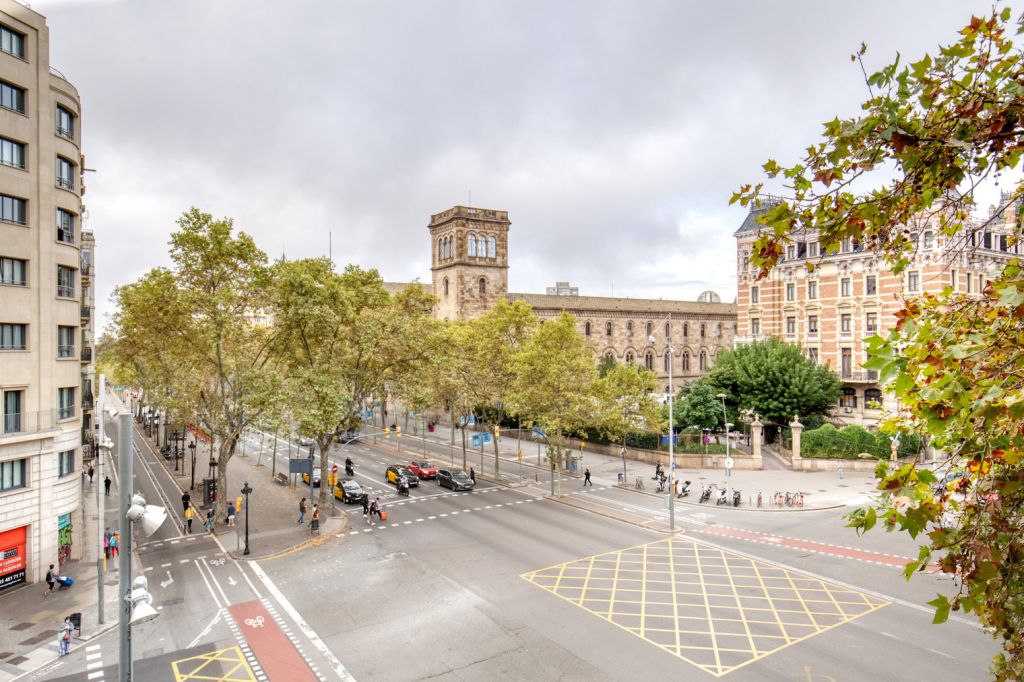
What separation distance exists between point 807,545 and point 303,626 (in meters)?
21.3

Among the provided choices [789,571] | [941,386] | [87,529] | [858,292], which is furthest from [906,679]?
[858,292]

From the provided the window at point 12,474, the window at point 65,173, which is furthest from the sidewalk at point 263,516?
the window at point 65,173

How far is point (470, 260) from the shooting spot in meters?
77.2

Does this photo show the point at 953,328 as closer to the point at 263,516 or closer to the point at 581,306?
the point at 263,516

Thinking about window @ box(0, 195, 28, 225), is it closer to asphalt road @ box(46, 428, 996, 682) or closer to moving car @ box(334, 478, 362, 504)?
asphalt road @ box(46, 428, 996, 682)

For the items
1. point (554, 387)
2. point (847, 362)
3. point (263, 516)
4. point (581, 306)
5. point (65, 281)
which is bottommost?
point (263, 516)

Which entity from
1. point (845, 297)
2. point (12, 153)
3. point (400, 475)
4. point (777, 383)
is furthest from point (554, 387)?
point (845, 297)

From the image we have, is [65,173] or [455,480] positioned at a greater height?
[65,173]

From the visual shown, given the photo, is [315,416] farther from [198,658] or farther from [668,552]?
[668,552]

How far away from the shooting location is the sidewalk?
29.8m

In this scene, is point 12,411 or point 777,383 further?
point 777,383

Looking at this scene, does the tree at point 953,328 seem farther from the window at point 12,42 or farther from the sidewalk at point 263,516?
the window at point 12,42

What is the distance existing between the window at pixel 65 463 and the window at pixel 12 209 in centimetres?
931

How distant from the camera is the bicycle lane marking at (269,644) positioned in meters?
17.3
